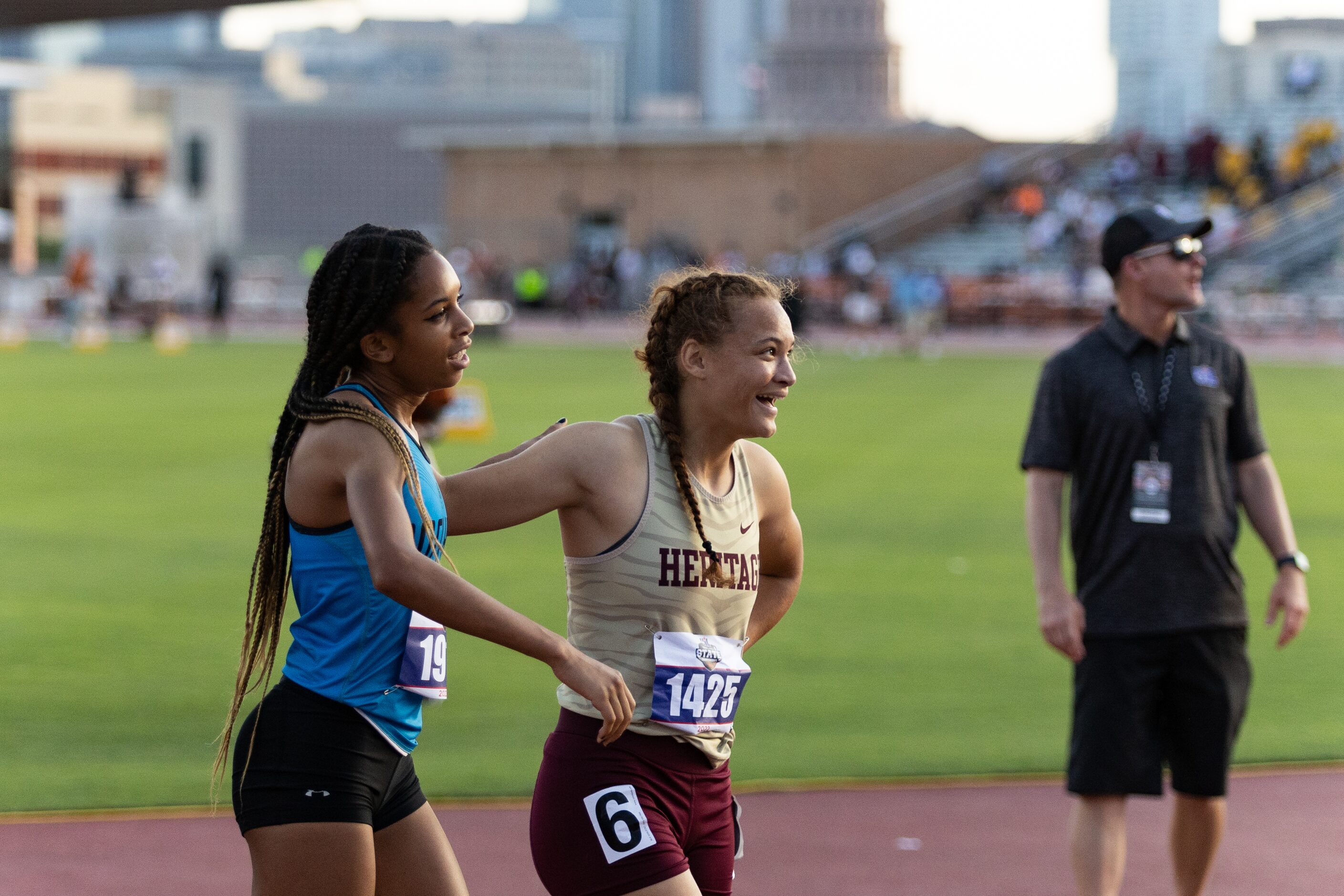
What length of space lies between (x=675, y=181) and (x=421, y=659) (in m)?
67.8

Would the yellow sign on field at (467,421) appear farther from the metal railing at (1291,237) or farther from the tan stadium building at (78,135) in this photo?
the tan stadium building at (78,135)

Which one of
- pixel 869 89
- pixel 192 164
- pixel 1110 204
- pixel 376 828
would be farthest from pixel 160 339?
pixel 869 89

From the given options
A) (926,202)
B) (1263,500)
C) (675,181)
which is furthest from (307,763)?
Answer: (675,181)

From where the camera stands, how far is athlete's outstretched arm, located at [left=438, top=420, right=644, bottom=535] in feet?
11.2

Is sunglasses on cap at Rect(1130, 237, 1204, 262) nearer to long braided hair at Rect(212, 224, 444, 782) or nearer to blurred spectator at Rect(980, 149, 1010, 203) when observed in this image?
long braided hair at Rect(212, 224, 444, 782)

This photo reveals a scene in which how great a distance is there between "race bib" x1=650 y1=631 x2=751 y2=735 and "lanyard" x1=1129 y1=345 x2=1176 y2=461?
6.51 feet

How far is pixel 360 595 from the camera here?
326 centimetres

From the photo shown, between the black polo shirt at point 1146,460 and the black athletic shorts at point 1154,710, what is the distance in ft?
0.21

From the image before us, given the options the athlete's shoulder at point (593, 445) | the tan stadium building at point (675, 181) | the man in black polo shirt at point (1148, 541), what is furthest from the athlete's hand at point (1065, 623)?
the tan stadium building at point (675, 181)

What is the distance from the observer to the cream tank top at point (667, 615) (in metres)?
3.38

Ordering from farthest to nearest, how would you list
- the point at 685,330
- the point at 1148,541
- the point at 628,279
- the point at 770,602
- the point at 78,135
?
the point at 78,135 < the point at 628,279 < the point at 1148,541 < the point at 770,602 < the point at 685,330

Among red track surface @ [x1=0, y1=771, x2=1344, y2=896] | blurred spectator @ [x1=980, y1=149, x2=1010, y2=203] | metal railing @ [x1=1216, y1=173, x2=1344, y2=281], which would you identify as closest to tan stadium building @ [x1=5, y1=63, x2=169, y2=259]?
blurred spectator @ [x1=980, y1=149, x2=1010, y2=203]

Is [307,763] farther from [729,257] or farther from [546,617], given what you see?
[729,257]

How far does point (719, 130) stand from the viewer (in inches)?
2729
